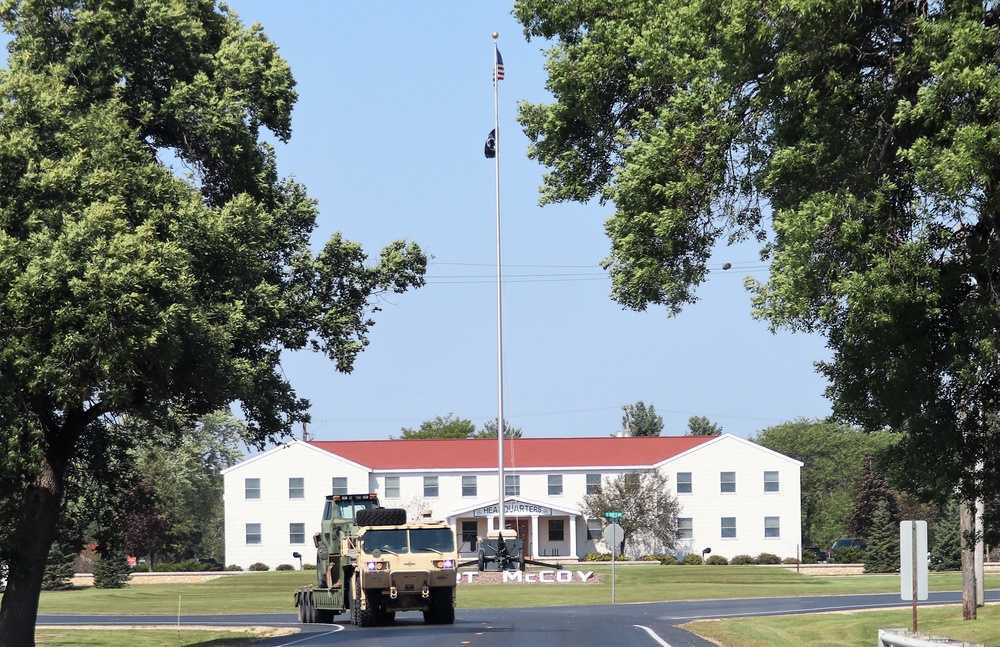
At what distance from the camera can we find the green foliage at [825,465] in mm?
102812

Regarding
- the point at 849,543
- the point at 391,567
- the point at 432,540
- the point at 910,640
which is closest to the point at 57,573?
the point at 432,540

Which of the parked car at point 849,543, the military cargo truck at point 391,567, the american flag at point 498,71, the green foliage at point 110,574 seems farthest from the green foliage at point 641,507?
the military cargo truck at point 391,567

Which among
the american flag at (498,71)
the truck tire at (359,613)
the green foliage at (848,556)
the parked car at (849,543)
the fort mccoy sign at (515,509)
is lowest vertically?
the parked car at (849,543)

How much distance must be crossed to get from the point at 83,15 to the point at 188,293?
6614 mm

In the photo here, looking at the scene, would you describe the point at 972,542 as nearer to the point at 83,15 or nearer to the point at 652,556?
the point at 83,15

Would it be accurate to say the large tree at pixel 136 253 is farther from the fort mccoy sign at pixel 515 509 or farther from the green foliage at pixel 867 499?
the green foliage at pixel 867 499

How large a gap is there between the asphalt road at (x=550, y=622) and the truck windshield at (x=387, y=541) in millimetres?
1909

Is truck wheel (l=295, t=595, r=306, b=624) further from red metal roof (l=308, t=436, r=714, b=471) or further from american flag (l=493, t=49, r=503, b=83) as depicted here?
red metal roof (l=308, t=436, r=714, b=471)

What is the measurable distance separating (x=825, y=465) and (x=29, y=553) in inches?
3868

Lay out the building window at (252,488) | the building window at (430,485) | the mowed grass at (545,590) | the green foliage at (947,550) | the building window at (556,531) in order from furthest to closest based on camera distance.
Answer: the building window at (430,485)
the building window at (556,531)
the building window at (252,488)
the green foliage at (947,550)
the mowed grass at (545,590)

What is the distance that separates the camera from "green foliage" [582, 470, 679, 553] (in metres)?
82.6

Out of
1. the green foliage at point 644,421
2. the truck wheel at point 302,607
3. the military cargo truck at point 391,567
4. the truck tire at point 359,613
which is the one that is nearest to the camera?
the military cargo truck at point 391,567

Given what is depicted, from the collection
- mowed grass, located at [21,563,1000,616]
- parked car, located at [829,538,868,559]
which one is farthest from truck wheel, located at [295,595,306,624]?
parked car, located at [829,538,868,559]

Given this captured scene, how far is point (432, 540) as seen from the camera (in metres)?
32.2
